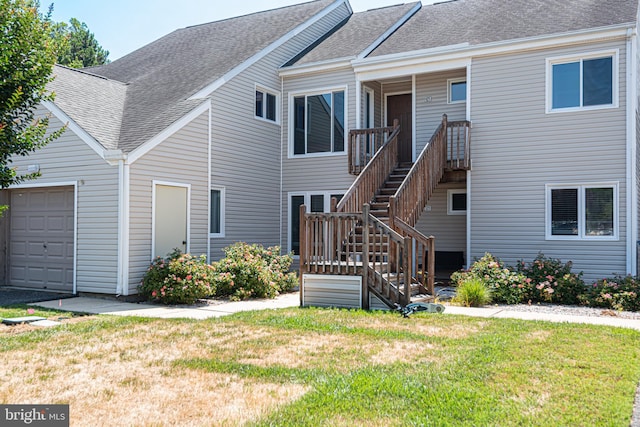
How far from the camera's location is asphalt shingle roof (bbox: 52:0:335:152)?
12.3 m

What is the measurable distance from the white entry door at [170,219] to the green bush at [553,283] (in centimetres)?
745

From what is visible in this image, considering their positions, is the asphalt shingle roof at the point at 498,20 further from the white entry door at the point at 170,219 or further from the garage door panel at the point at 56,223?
the garage door panel at the point at 56,223

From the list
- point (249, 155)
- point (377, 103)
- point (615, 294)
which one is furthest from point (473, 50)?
point (615, 294)

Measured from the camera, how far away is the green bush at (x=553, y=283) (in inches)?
433

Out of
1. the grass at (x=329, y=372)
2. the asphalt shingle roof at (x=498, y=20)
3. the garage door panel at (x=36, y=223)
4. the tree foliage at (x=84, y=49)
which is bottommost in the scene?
the grass at (x=329, y=372)

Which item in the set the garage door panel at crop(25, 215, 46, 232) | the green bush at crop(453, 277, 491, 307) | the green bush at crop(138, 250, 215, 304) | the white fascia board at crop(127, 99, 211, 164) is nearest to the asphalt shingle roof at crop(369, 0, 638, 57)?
the white fascia board at crop(127, 99, 211, 164)

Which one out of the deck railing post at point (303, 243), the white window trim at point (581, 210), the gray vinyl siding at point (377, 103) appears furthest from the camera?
the gray vinyl siding at point (377, 103)

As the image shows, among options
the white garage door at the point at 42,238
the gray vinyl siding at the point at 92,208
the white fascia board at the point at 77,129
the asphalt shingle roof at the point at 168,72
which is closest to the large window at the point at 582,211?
the asphalt shingle roof at the point at 168,72

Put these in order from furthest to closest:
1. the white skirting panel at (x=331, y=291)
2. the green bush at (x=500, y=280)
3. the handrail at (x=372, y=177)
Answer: the handrail at (x=372, y=177)
the green bush at (x=500, y=280)
the white skirting panel at (x=331, y=291)

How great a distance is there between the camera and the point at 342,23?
19.3 metres

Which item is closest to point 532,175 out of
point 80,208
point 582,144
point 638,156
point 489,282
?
point 582,144

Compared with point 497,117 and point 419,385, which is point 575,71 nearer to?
point 497,117

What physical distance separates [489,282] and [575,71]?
17.4 ft

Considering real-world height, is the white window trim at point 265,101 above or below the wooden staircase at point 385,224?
above
